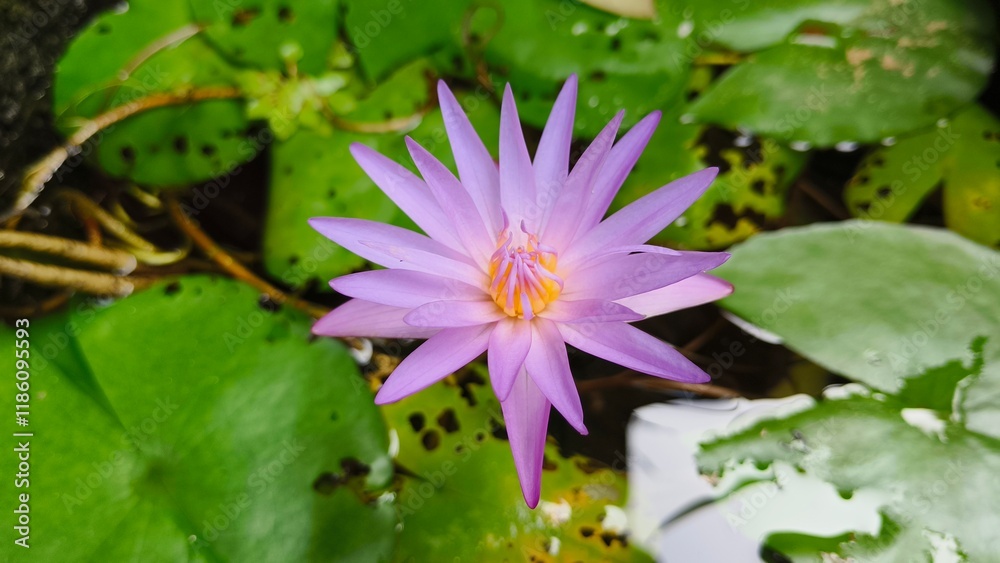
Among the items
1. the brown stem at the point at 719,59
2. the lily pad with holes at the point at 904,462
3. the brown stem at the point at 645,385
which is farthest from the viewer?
the brown stem at the point at 719,59

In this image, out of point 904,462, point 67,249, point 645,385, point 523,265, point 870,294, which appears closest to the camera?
point 523,265

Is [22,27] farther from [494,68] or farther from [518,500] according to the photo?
[518,500]

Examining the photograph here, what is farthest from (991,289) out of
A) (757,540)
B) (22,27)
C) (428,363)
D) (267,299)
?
(22,27)

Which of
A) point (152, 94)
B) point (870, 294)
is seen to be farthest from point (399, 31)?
point (870, 294)

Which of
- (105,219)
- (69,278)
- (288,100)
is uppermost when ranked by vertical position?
(288,100)

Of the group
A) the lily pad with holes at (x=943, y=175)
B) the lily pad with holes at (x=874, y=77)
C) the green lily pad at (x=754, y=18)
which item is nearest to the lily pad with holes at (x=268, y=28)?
the green lily pad at (x=754, y=18)

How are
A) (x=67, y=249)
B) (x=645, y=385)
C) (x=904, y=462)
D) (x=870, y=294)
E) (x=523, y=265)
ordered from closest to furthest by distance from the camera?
(x=523, y=265) → (x=904, y=462) → (x=870, y=294) → (x=645, y=385) → (x=67, y=249)

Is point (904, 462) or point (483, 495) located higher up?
point (904, 462)

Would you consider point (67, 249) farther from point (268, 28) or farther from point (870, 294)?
point (870, 294)

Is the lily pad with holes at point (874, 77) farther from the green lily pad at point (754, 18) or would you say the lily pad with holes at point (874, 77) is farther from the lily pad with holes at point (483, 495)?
the lily pad with holes at point (483, 495)
